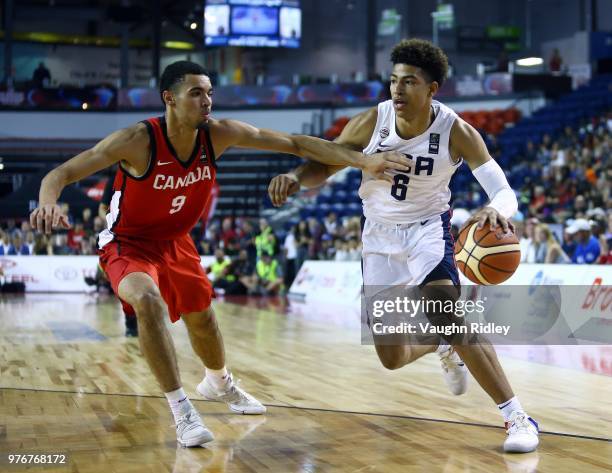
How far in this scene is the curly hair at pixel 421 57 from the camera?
468 centimetres

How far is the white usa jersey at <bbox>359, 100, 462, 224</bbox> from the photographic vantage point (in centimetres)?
476

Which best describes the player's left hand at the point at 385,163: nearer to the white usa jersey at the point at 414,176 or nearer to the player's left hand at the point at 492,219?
the white usa jersey at the point at 414,176

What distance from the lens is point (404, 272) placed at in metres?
5.00

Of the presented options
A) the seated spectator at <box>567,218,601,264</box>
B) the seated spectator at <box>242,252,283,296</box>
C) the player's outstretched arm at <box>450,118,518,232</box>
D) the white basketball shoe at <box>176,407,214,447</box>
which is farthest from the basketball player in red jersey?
the seated spectator at <box>242,252,283,296</box>

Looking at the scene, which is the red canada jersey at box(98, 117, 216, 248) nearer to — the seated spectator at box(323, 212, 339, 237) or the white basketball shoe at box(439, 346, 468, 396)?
the white basketball shoe at box(439, 346, 468, 396)

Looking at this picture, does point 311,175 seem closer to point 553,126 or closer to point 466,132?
point 466,132

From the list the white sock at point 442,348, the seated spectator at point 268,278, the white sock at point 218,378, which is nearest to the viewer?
the white sock at point 442,348

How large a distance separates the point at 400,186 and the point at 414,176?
104 millimetres

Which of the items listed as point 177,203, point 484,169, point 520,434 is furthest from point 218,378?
point 484,169

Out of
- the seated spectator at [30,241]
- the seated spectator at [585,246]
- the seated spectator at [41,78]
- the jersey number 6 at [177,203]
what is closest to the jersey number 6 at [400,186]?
the jersey number 6 at [177,203]

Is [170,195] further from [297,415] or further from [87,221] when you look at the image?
[87,221]

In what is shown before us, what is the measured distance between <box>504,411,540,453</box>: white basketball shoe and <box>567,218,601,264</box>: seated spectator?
715cm

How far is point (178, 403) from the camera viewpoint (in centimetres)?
459

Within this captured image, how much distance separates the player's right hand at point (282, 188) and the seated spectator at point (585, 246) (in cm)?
751
